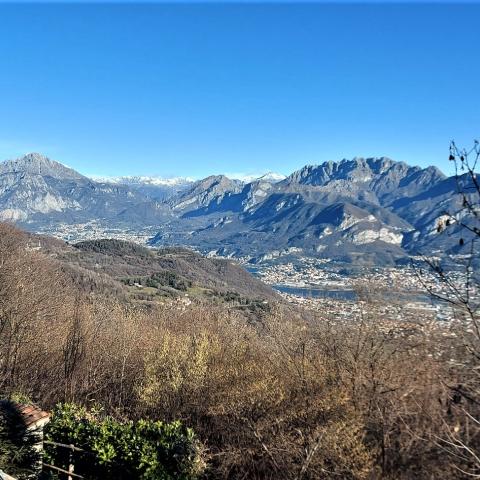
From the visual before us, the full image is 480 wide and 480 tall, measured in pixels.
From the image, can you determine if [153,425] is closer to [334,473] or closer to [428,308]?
[334,473]

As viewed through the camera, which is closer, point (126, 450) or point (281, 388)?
point (126, 450)

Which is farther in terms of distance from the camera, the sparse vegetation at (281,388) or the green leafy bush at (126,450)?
the green leafy bush at (126,450)

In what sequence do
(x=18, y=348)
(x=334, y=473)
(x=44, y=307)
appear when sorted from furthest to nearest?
(x=44, y=307) < (x=18, y=348) < (x=334, y=473)

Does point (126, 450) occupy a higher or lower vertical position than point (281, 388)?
lower

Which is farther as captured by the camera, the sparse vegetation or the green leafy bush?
the green leafy bush

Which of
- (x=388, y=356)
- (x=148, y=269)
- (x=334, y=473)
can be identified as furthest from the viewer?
(x=148, y=269)

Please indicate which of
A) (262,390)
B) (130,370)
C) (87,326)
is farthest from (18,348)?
(262,390)

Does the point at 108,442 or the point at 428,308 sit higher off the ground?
the point at 428,308

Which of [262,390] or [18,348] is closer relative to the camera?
[262,390]
